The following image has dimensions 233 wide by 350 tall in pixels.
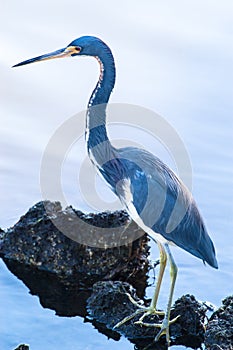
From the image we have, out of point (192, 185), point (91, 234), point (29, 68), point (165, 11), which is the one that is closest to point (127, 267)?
point (91, 234)

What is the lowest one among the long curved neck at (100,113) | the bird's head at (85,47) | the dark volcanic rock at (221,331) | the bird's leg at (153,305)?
the dark volcanic rock at (221,331)

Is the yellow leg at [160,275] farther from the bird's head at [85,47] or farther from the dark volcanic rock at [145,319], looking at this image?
the bird's head at [85,47]

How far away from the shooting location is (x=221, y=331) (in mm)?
5871

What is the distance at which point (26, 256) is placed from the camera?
7020 millimetres

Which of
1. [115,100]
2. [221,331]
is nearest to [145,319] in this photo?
[221,331]

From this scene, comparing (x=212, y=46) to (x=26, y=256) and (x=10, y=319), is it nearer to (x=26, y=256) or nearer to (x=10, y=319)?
(x=26, y=256)

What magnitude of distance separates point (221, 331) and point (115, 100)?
3912 mm

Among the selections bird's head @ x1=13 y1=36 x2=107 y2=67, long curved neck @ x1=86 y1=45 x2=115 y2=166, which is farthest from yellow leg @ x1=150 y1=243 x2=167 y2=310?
bird's head @ x1=13 y1=36 x2=107 y2=67

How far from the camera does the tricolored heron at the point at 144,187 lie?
6285 mm

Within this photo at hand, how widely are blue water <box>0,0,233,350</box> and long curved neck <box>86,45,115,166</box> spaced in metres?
1.13

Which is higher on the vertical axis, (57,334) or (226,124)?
(226,124)

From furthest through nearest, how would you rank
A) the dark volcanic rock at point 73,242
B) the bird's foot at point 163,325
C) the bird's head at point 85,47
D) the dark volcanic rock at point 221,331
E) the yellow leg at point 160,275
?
1. the dark volcanic rock at point 73,242
2. the yellow leg at point 160,275
3. the bird's head at point 85,47
4. the bird's foot at point 163,325
5. the dark volcanic rock at point 221,331

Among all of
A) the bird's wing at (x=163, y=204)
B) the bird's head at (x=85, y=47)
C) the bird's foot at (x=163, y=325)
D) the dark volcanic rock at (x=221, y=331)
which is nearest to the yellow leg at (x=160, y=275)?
the bird's foot at (x=163, y=325)

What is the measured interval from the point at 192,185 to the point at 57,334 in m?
2.45
